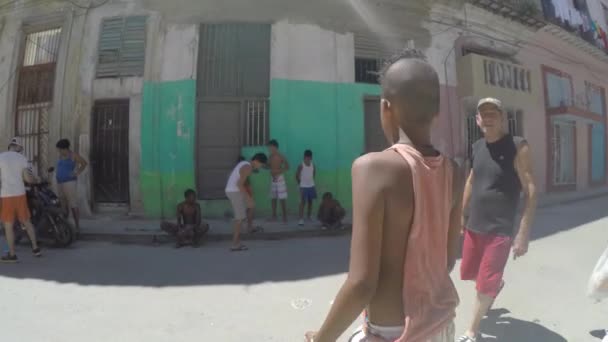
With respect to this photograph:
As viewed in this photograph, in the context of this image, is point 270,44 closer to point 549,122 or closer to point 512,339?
point 512,339

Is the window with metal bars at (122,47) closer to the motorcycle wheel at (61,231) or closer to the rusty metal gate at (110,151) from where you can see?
the rusty metal gate at (110,151)

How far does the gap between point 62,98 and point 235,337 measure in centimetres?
818

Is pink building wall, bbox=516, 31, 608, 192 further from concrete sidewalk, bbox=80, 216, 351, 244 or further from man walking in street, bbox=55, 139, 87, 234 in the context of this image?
man walking in street, bbox=55, 139, 87, 234

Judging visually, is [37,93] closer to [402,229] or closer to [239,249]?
[239,249]

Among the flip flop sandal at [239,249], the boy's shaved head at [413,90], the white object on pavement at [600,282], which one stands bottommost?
the flip flop sandal at [239,249]

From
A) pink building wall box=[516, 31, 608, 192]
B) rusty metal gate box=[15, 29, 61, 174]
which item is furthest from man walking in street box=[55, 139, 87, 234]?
pink building wall box=[516, 31, 608, 192]

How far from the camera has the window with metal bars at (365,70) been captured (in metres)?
9.20

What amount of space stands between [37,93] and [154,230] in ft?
17.0

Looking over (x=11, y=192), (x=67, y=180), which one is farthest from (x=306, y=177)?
(x=11, y=192)

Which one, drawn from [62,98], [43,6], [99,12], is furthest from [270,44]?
[43,6]

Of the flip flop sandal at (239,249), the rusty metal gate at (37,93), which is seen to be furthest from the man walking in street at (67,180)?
the flip flop sandal at (239,249)

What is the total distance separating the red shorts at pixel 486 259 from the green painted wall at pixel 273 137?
18.6 ft

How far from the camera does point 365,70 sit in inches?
365

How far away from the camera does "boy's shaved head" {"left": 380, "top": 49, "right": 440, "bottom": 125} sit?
3.51ft
